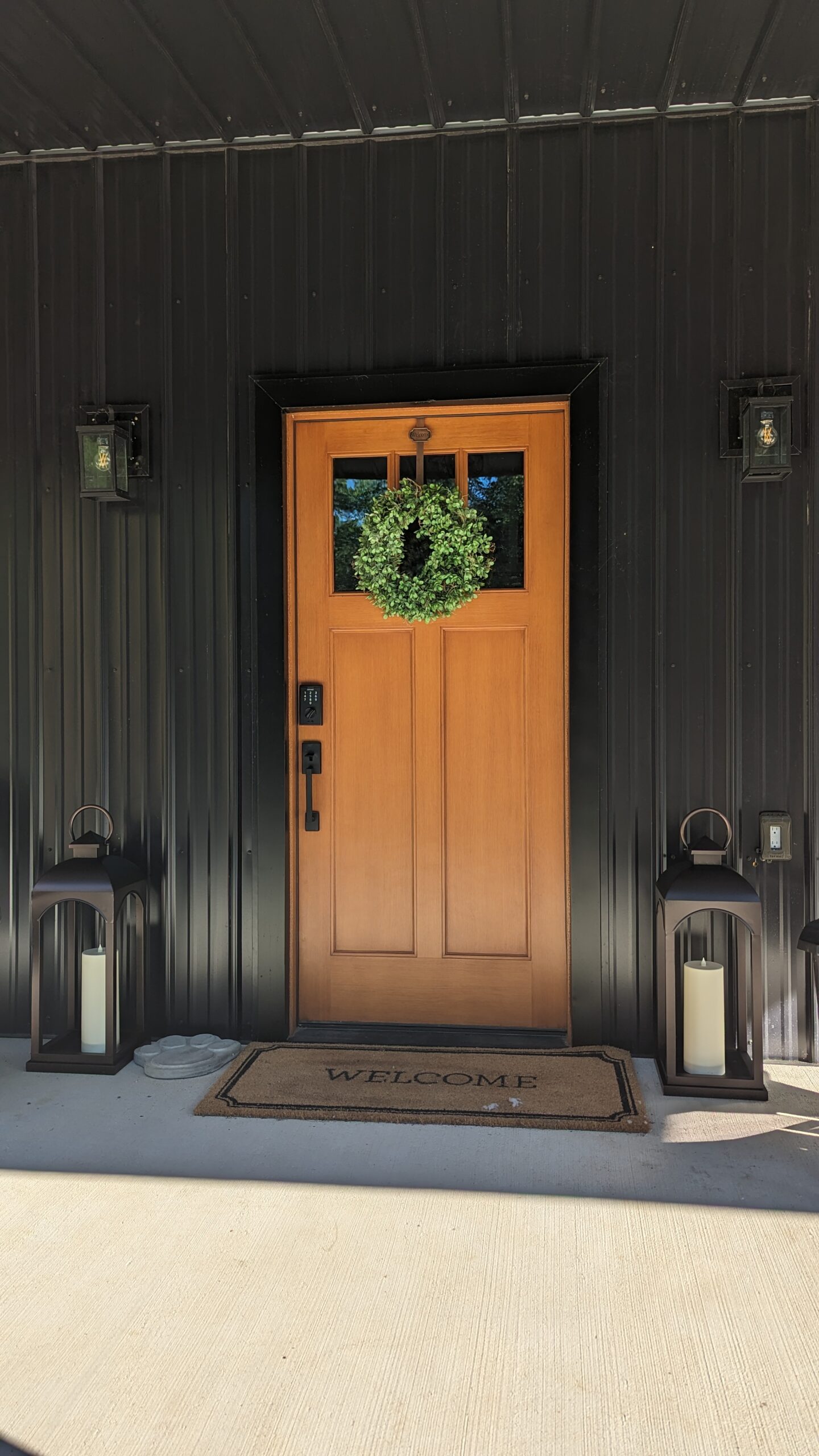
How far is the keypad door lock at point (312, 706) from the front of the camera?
137 inches

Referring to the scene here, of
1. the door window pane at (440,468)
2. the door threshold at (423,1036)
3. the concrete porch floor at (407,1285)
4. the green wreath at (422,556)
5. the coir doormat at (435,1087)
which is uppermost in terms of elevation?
the door window pane at (440,468)

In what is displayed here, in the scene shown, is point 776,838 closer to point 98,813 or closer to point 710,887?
point 710,887

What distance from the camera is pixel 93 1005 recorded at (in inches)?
128

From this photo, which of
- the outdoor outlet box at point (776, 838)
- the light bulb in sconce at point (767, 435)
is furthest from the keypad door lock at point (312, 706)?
the light bulb in sconce at point (767, 435)

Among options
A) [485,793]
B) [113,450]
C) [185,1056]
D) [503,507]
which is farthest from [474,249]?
[185,1056]

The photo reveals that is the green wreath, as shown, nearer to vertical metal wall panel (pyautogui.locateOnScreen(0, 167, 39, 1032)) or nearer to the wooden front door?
the wooden front door

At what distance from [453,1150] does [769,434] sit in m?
2.41

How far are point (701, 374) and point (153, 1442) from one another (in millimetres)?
3251

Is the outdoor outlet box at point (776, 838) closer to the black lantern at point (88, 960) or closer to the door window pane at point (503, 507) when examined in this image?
the door window pane at point (503, 507)

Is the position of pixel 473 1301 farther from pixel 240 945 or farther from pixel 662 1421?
pixel 240 945

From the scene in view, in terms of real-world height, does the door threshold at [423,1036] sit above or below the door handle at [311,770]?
below

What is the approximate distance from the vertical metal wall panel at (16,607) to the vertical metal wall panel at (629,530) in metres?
2.10

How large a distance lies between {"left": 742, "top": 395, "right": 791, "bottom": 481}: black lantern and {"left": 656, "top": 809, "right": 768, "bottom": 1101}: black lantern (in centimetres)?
116

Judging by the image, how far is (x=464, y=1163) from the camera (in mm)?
2518
